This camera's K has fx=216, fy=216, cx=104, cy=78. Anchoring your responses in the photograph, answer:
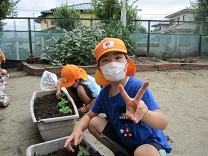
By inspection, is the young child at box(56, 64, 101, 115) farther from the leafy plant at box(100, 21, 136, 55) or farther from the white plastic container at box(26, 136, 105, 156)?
the leafy plant at box(100, 21, 136, 55)

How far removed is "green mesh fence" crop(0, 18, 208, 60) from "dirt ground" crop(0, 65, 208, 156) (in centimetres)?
144

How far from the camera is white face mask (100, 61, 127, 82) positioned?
4.68 feet

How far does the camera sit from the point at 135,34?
280 inches

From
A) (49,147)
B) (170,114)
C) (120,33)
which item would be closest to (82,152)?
(49,147)

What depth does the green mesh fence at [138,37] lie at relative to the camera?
630 cm

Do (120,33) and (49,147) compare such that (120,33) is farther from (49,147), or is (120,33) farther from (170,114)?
(49,147)

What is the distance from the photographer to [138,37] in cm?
718

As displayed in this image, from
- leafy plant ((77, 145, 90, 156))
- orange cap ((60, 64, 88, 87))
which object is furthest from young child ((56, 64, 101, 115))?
leafy plant ((77, 145, 90, 156))

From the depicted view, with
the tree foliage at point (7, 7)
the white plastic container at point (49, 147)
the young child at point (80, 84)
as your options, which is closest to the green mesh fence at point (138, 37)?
the tree foliage at point (7, 7)

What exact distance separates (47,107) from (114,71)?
4.17ft

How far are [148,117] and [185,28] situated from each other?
7522 millimetres

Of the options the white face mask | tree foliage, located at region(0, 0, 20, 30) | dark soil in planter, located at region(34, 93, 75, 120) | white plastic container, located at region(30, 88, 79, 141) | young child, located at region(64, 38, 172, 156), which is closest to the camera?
young child, located at region(64, 38, 172, 156)

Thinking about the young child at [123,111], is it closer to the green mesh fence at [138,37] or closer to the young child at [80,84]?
the young child at [80,84]

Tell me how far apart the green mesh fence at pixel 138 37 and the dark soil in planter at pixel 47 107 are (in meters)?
3.67
